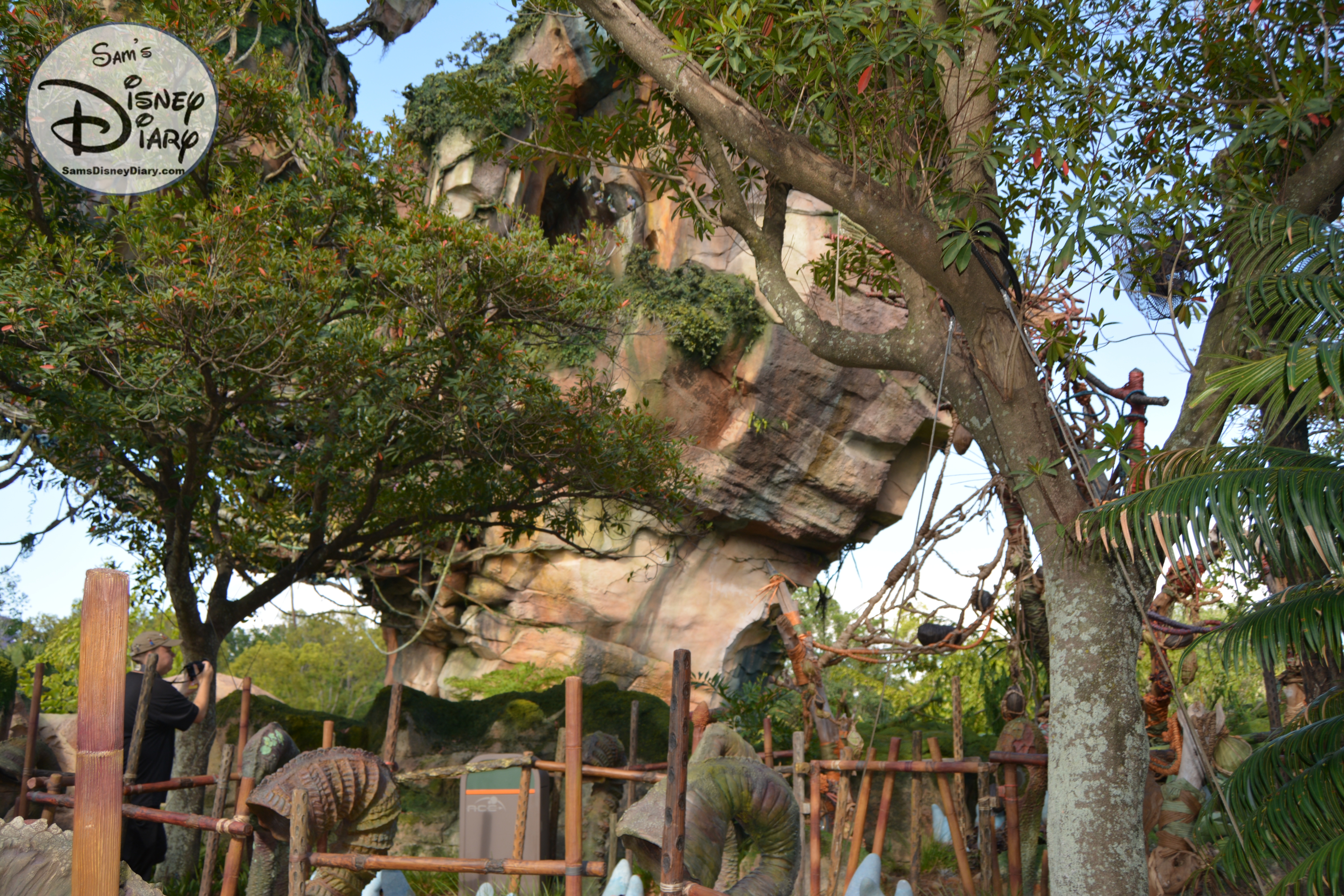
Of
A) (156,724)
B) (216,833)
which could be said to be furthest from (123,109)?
(216,833)

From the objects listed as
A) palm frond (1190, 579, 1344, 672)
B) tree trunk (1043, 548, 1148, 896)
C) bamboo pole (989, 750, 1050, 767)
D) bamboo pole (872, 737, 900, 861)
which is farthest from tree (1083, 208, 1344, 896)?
bamboo pole (872, 737, 900, 861)

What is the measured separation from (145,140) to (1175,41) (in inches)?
315

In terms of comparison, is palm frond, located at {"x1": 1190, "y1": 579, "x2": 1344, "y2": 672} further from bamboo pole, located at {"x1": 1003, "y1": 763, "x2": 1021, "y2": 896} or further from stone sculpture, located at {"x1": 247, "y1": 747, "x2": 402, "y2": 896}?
stone sculpture, located at {"x1": 247, "y1": 747, "x2": 402, "y2": 896}

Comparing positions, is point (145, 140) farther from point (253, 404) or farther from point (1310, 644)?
point (1310, 644)

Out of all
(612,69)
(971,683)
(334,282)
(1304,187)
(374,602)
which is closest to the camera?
(1304,187)

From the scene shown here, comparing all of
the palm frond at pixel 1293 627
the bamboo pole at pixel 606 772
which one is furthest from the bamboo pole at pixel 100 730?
the palm frond at pixel 1293 627

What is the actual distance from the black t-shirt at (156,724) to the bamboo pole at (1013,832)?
19.2 ft

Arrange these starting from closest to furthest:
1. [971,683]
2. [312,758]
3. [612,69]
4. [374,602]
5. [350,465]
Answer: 1. [312,758]
2. [350,465]
3. [612,69]
4. [374,602]
5. [971,683]

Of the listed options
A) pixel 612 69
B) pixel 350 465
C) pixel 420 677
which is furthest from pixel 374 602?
pixel 612 69

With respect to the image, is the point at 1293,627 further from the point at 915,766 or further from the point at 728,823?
the point at 728,823

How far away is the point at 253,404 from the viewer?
347 inches

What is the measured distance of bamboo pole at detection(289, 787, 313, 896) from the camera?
476 cm

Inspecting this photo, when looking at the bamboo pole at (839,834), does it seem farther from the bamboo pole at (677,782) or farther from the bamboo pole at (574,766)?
the bamboo pole at (677,782)

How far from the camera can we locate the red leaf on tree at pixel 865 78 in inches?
218
